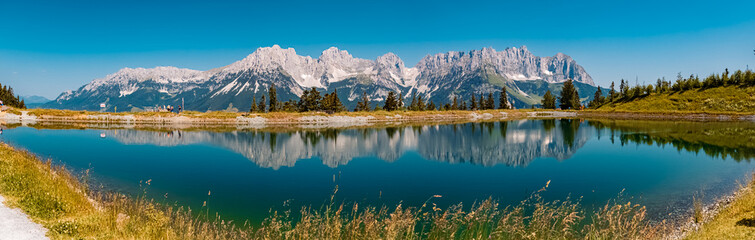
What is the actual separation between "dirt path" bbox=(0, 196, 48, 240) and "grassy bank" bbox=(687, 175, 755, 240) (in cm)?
Result: 2412

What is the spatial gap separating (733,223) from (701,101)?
19541 centimetres

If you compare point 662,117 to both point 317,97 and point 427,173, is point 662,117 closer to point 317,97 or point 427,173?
point 317,97

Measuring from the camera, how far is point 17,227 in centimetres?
1190

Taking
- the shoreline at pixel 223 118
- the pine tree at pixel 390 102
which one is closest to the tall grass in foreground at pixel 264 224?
the shoreline at pixel 223 118

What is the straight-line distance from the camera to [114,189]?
79.4 ft

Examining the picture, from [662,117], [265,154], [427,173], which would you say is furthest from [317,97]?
[662,117]

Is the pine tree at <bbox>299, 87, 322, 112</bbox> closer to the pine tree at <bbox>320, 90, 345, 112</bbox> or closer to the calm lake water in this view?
the pine tree at <bbox>320, 90, 345, 112</bbox>

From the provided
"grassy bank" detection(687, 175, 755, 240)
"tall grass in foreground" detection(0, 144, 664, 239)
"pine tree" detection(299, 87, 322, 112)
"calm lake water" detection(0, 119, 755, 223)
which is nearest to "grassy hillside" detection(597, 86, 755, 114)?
"calm lake water" detection(0, 119, 755, 223)

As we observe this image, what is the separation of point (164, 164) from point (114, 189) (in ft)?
42.8

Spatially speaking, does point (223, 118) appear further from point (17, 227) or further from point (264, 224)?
point (17, 227)

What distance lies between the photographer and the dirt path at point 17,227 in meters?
11.2

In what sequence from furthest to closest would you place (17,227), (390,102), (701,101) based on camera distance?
(390,102) → (701,101) → (17,227)

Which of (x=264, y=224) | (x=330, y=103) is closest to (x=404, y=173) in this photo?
(x=264, y=224)

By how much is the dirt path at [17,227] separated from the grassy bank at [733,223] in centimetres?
2412
